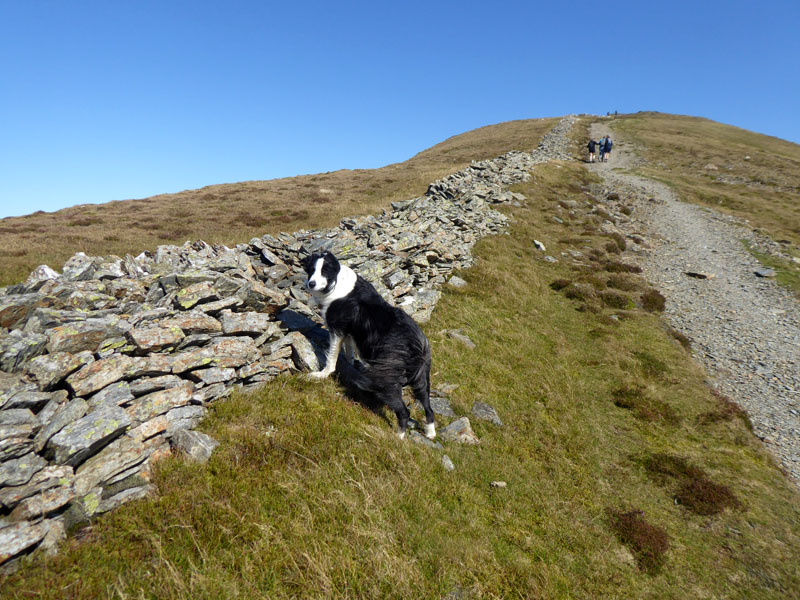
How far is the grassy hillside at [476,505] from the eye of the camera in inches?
153

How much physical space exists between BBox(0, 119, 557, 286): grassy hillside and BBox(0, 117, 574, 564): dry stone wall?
11.6 meters

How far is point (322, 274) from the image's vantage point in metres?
7.26

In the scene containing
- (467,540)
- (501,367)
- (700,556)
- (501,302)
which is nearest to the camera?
(467,540)

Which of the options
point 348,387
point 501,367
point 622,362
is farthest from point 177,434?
point 622,362

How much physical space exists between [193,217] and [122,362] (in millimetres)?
32834

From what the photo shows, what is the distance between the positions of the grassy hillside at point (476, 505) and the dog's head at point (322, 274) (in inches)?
77.3

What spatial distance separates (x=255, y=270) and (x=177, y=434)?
705cm

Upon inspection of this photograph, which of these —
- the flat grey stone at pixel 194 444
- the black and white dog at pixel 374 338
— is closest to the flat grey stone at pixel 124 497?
the flat grey stone at pixel 194 444

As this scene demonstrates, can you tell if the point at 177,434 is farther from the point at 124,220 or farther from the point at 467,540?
the point at 124,220

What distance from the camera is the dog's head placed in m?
7.06

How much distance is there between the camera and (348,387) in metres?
7.55

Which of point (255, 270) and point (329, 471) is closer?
point (329, 471)

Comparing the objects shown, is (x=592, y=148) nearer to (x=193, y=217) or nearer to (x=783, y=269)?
(x=783, y=269)

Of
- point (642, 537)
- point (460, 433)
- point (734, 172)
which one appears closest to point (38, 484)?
point (460, 433)
